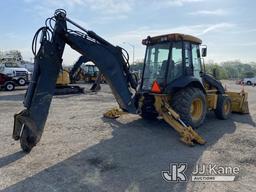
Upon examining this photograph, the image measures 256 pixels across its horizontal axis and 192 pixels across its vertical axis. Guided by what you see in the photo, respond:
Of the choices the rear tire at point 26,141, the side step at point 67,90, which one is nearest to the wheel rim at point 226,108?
the rear tire at point 26,141

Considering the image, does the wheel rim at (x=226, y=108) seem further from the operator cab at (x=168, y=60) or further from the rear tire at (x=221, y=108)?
the operator cab at (x=168, y=60)

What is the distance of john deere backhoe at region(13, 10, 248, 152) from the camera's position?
548 cm

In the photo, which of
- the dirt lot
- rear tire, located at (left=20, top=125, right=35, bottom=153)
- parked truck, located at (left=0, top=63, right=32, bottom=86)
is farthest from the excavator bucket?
parked truck, located at (left=0, top=63, right=32, bottom=86)

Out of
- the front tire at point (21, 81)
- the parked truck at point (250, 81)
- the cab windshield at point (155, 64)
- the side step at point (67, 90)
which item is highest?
the cab windshield at point (155, 64)

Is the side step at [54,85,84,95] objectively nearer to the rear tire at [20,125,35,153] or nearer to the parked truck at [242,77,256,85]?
the rear tire at [20,125,35,153]

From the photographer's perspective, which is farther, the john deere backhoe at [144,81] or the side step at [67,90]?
the side step at [67,90]

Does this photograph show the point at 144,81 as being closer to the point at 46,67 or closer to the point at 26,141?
the point at 46,67

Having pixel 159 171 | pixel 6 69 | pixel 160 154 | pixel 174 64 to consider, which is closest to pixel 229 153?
pixel 160 154

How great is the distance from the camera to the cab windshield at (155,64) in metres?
7.48

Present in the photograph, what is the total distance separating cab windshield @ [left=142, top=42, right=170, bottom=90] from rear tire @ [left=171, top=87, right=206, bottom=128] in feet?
2.04

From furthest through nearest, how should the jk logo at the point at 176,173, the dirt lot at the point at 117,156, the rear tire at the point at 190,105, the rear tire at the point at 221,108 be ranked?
the rear tire at the point at 221,108 < the rear tire at the point at 190,105 < the jk logo at the point at 176,173 < the dirt lot at the point at 117,156

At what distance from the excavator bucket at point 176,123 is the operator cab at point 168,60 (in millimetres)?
289

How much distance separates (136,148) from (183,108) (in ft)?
5.76

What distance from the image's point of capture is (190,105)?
7.24 metres
